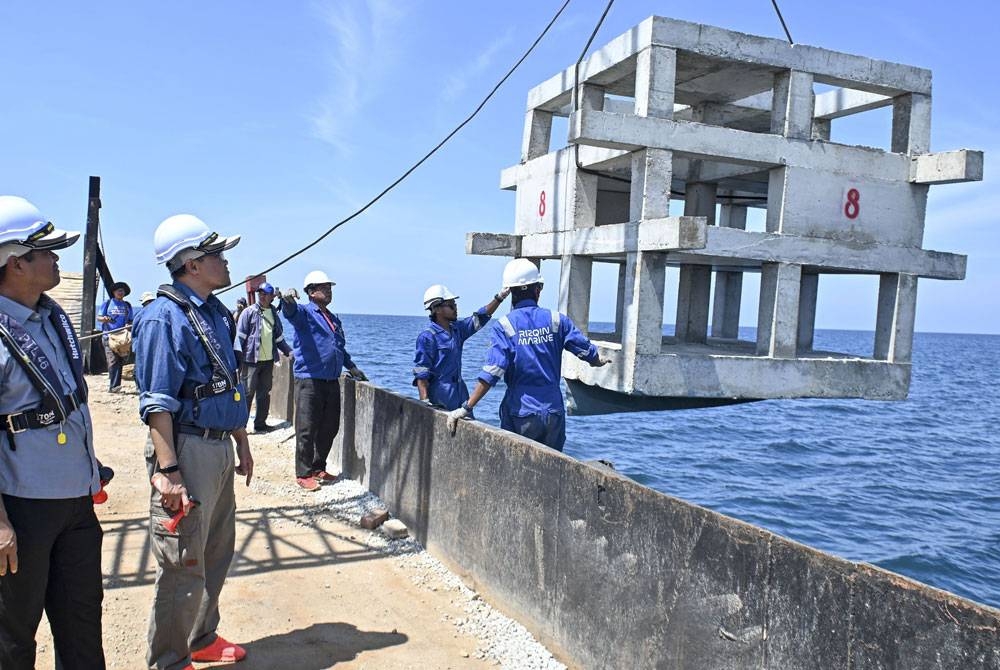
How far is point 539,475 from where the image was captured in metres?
4.61

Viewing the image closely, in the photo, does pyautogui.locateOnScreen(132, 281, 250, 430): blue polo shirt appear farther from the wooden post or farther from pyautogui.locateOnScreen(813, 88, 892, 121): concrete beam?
the wooden post

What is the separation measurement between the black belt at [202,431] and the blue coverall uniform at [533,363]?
7.65 feet

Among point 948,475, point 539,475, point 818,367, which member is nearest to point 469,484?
point 539,475

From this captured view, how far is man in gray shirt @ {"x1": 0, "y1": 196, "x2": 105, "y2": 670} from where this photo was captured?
10.1 ft

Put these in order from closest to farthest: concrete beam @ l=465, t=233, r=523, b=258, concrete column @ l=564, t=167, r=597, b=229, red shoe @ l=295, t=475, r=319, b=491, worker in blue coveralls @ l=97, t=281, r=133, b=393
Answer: red shoe @ l=295, t=475, r=319, b=491
concrete column @ l=564, t=167, r=597, b=229
concrete beam @ l=465, t=233, r=523, b=258
worker in blue coveralls @ l=97, t=281, r=133, b=393

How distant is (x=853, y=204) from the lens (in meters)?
7.17

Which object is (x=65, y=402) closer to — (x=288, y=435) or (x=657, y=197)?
(x=657, y=197)

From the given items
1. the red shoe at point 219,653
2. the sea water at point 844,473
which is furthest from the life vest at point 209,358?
the sea water at point 844,473

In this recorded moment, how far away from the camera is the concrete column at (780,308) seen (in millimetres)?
7051

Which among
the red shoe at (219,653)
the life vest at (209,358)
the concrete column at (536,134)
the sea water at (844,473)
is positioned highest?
the concrete column at (536,134)

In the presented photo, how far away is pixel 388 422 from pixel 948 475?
1486 cm

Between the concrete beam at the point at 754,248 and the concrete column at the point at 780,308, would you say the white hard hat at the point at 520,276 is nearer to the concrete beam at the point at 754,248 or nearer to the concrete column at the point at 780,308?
the concrete beam at the point at 754,248

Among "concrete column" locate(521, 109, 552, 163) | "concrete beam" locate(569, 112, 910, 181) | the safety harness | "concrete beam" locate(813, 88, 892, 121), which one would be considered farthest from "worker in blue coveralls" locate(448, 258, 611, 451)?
"concrete beam" locate(813, 88, 892, 121)

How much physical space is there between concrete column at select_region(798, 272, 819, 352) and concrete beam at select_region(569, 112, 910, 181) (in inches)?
69.7
